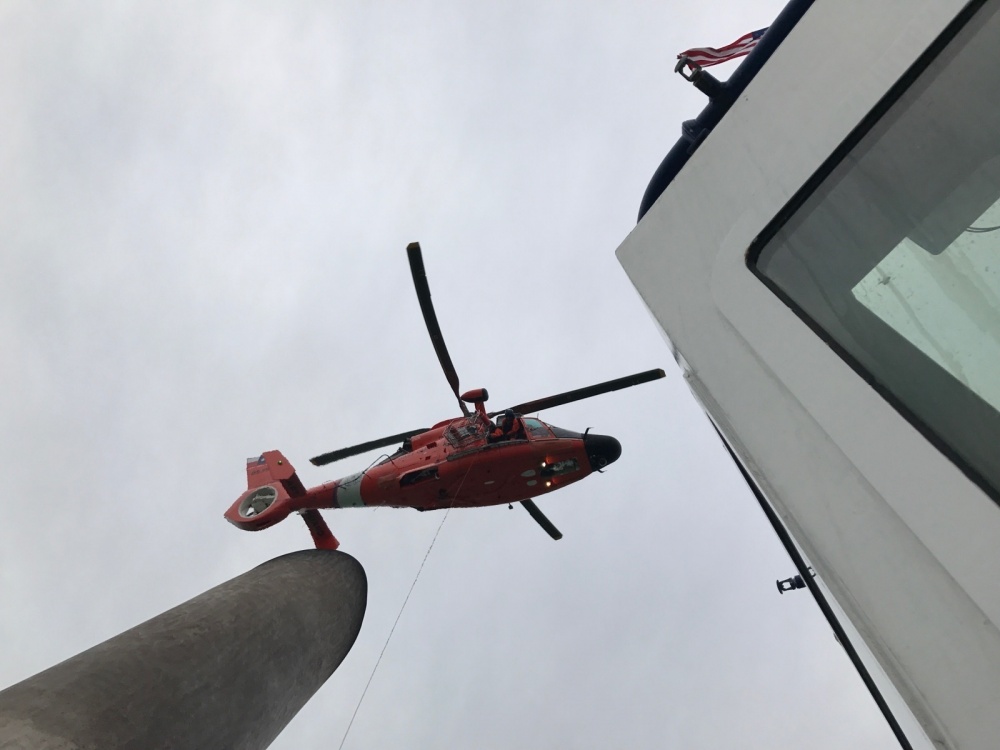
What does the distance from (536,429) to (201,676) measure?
6491mm

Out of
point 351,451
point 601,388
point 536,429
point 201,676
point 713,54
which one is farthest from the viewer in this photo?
point 351,451

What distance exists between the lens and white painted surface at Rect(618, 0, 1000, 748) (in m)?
1.46

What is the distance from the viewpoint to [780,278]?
6.72ft

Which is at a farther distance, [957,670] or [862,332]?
[862,332]

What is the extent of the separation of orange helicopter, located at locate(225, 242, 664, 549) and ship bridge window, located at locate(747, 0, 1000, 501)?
6.59 m

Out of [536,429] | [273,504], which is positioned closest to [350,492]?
[273,504]

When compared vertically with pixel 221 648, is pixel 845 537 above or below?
below

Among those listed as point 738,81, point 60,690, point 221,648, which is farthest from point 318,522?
point 738,81

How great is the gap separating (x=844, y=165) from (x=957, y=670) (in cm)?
152

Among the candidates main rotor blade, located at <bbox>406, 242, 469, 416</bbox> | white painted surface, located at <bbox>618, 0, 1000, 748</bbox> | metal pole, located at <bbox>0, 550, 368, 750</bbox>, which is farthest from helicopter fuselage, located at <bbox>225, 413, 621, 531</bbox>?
white painted surface, located at <bbox>618, 0, 1000, 748</bbox>

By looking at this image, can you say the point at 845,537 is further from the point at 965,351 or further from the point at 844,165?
the point at 844,165

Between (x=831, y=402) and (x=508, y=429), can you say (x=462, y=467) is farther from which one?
(x=831, y=402)

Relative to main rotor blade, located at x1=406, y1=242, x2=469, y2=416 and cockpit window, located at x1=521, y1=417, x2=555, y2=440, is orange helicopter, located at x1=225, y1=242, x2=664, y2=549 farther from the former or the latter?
main rotor blade, located at x1=406, y1=242, x2=469, y2=416

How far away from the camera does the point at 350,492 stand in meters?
10.2
